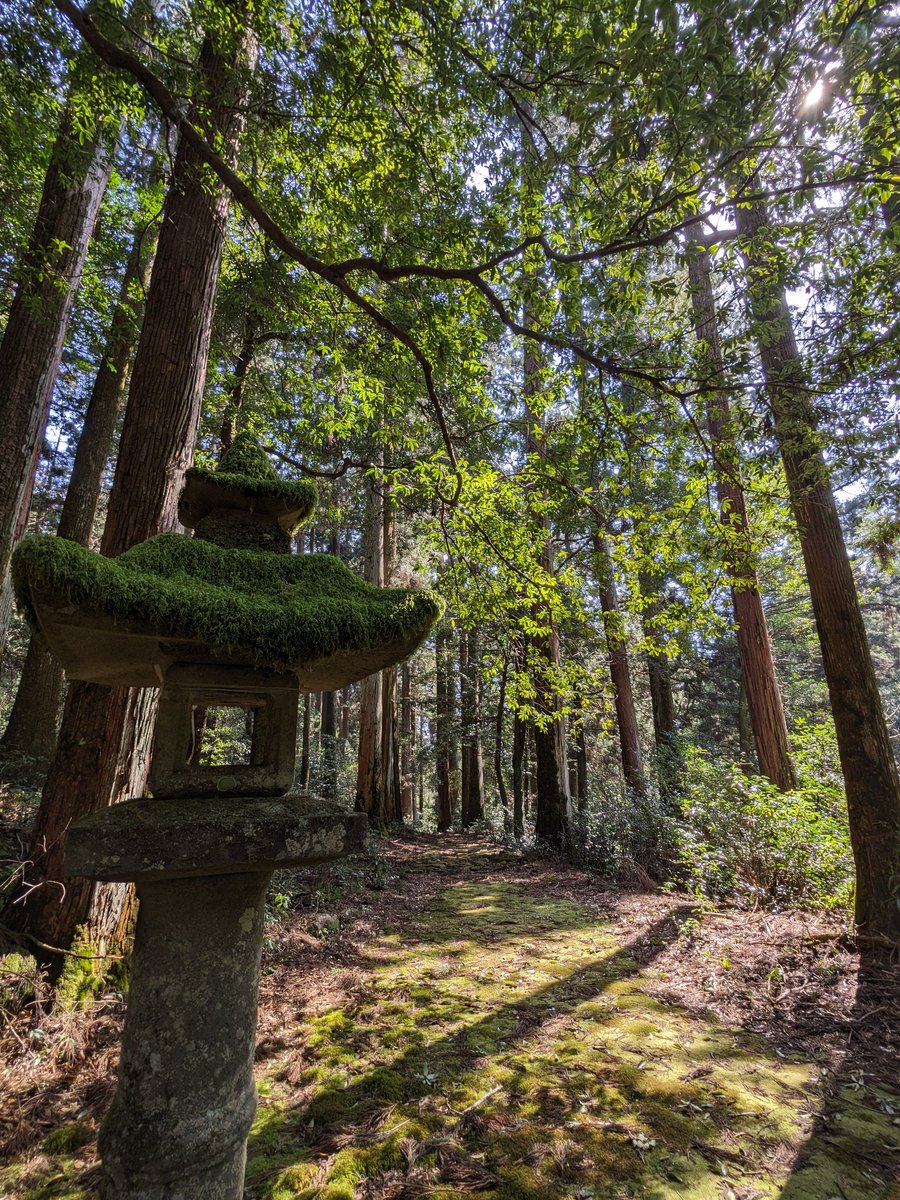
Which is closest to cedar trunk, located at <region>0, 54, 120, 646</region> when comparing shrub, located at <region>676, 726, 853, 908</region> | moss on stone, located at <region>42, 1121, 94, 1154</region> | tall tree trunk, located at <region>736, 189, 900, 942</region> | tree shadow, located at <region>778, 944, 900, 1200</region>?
moss on stone, located at <region>42, 1121, 94, 1154</region>

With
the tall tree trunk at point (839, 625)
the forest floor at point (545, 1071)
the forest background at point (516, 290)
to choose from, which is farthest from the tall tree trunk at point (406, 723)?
the tall tree trunk at point (839, 625)

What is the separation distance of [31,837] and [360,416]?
496cm

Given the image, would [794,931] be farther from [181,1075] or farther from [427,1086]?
[181,1075]

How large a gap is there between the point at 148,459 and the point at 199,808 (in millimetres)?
2823

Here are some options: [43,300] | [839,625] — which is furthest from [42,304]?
[839,625]

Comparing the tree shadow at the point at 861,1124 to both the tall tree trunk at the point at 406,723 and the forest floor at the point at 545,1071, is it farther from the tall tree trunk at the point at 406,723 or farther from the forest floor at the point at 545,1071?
the tall tree trunk at the point at 406,723

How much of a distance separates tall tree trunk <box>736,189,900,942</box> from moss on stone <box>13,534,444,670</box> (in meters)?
3.21

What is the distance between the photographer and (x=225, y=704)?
2164 mm

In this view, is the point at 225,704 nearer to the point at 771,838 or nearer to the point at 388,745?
the point at 771,838

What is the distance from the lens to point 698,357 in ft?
11.4

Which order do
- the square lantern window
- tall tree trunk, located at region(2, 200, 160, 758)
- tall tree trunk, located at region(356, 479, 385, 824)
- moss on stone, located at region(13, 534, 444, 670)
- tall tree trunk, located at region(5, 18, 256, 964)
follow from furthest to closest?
tall tree trunk, located at region(356, 479, 385, 824)
tall tree trunk, located at region(2, 200, 160, 758)
tall tree trunk, located at region(5, 18, 256, 964)
the square lantern window
moss on stone, located at region(13, 534, 444, 670)

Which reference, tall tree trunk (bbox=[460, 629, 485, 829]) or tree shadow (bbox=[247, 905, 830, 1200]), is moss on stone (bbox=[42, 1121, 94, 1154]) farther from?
tall tree trunk (bbox=[460, 629, 485, 829])

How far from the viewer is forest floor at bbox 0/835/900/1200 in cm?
218

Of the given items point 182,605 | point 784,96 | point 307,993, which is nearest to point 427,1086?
point 307,993
